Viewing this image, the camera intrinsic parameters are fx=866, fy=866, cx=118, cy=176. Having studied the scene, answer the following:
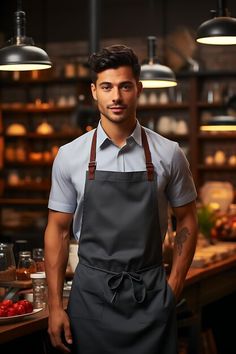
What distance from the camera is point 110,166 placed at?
11.1 ft

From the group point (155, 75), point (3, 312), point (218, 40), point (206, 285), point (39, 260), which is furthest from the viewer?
point (155, 75)

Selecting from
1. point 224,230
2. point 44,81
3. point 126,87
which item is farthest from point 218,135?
point 126,87

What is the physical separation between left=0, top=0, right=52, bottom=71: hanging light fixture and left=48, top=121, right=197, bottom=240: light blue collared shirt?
1.22 m

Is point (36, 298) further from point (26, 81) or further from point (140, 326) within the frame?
point (26, 81)

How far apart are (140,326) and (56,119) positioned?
9.22 metres

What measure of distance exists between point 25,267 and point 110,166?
115 centimetres

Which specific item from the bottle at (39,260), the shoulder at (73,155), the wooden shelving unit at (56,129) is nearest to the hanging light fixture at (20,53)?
the bottle at (39,260)

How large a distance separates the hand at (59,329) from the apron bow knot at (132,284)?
0.21 m

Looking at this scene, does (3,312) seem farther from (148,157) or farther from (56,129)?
(56,129)

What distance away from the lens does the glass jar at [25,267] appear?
4.31 m

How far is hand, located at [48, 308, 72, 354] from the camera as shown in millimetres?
3320

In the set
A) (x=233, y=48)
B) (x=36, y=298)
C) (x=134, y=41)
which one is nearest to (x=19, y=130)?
(x=134, y=41)

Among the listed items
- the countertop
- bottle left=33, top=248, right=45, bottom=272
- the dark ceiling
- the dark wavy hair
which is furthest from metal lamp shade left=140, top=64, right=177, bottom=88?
the dark ceiling

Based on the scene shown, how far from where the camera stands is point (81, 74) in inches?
470
